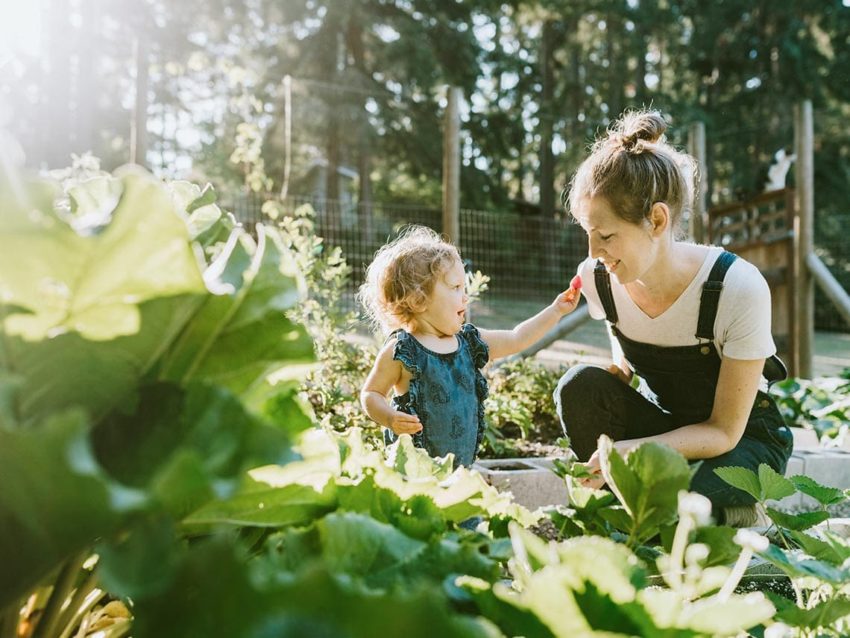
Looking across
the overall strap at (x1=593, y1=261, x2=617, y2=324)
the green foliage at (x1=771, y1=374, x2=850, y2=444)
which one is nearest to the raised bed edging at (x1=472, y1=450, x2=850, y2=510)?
the overall strap at (x1=593, y1=261, x2=617, y2=324)

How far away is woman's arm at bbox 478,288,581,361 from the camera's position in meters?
2.86

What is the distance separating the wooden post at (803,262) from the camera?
254 inches

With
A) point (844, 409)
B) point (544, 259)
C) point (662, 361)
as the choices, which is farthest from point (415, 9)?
point (662, 361)

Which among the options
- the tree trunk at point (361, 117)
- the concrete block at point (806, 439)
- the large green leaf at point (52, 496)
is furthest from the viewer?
the tree trunk at point (361, 117)

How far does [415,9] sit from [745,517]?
18.6m

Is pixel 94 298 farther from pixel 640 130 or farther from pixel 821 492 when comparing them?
pixel 640 130

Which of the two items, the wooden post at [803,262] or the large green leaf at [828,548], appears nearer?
the large green leaf at [828,548]

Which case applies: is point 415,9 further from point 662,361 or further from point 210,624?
point 210,624

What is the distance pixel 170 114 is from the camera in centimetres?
2447

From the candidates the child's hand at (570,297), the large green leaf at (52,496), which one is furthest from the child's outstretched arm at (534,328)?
the large green leaf at (52,496)

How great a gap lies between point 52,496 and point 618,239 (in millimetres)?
2106

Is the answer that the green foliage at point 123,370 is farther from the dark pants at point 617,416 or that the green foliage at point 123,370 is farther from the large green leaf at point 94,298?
the dark pants at point 617,416

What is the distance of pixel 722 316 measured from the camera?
233cm

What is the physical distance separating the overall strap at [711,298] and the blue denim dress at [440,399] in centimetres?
90
